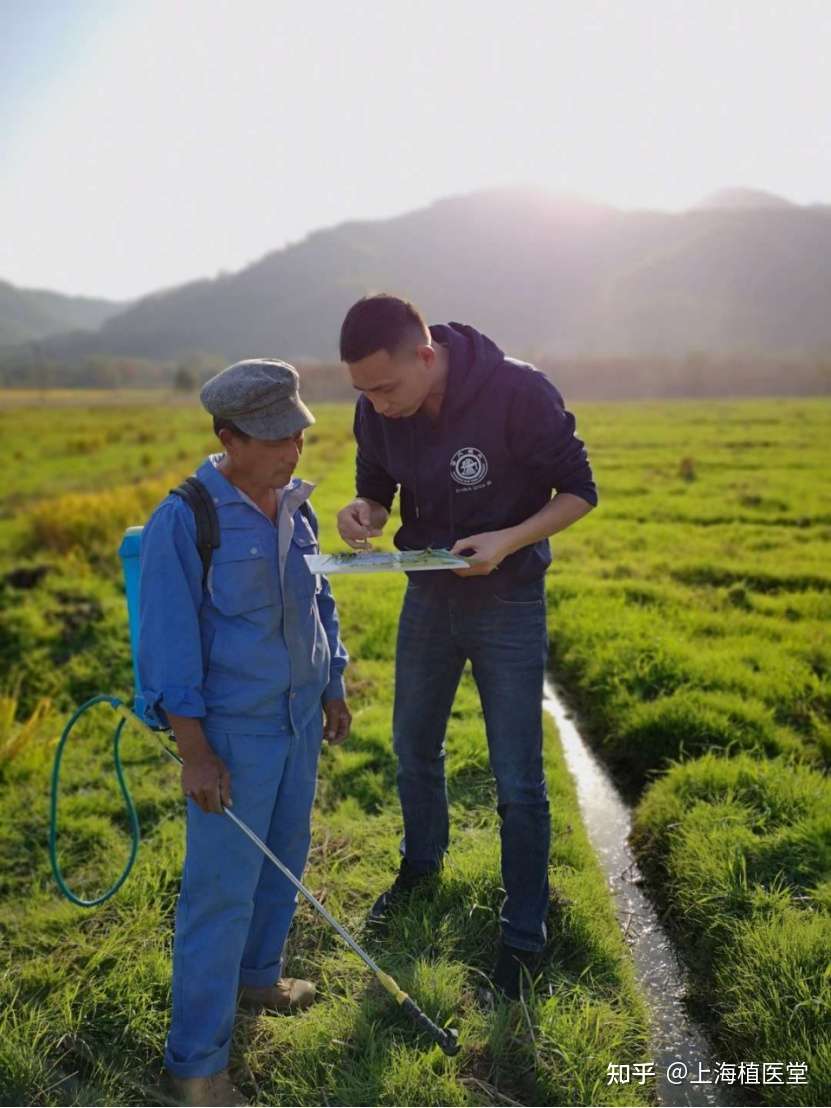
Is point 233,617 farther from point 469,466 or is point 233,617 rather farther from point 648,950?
point 648,950

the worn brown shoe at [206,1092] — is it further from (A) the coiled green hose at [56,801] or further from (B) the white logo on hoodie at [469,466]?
(B) the white logo on hoodie at [469,466]

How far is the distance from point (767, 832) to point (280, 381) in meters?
3.28

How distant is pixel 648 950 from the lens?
11.8ft

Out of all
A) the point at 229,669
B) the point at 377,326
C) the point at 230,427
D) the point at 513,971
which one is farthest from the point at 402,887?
the point at 377,326

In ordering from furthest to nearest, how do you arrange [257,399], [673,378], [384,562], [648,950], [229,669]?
[673,378] → [648,950] → [384,562] → [229,669] → [257,399]

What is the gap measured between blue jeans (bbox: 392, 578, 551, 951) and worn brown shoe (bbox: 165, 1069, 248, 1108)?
1114 millimetres

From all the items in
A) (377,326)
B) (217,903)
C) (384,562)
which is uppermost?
(377,326)

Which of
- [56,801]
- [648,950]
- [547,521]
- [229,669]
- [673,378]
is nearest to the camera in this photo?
[229,669]

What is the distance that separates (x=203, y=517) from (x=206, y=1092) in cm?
188

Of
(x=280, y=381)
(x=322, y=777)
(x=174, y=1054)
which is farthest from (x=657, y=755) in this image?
(x=280, y=381)

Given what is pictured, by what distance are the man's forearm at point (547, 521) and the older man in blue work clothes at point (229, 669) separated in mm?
733

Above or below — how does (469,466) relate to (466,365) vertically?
below

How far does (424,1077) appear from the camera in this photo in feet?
8.84

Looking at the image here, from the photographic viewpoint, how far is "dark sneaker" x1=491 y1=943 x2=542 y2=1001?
3080 mm
